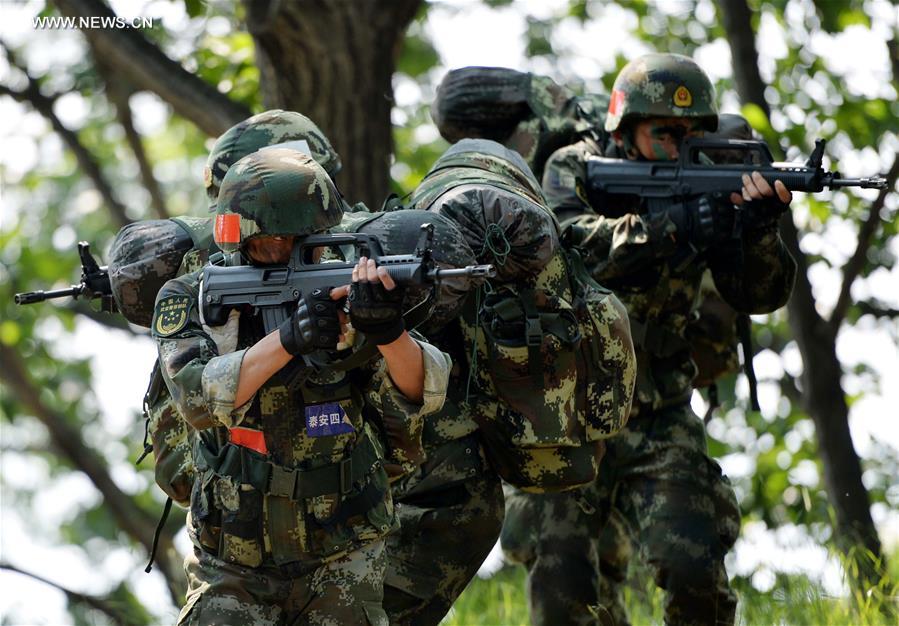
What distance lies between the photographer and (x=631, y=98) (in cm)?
670

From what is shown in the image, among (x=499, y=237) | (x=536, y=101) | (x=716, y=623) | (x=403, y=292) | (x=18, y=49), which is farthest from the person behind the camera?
(x=18, y=49)

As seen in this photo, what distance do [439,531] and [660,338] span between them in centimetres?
134

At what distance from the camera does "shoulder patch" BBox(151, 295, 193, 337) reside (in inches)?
190

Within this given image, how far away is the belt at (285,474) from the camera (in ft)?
15.8

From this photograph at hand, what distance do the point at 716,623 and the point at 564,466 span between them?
101cm

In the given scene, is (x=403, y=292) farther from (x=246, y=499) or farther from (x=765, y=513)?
(x=765, y=513)

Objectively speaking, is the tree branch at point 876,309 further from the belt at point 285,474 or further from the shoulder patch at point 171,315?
the shoulder patch at point 171,315

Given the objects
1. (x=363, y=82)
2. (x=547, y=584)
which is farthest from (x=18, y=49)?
(x=547, y=584)

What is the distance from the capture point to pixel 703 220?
6434 millimetres

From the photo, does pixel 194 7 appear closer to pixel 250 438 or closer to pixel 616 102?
pixel 616 102

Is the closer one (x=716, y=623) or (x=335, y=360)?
(x=335, y=360)

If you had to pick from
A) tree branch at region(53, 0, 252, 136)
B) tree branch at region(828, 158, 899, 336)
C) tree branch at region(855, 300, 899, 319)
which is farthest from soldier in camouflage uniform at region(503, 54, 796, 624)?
tree branch at region(855, 300, 899, 319)

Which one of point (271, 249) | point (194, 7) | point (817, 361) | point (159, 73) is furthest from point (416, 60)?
point (271, 249)

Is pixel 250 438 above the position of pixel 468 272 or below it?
below
